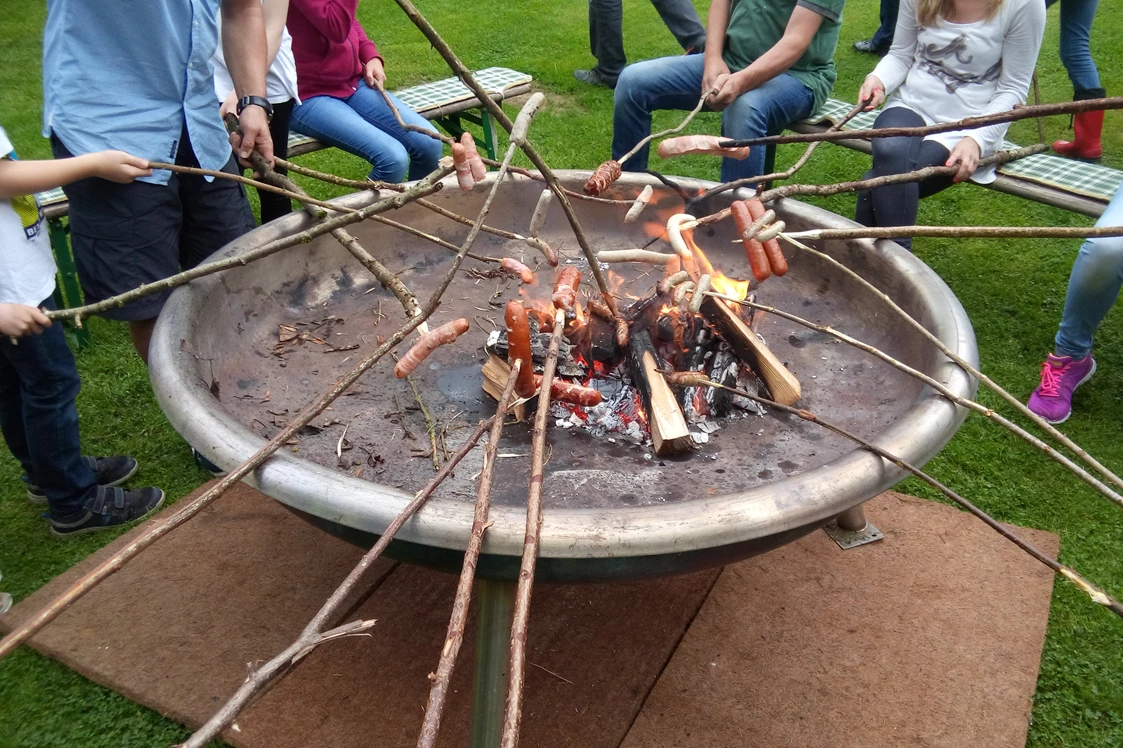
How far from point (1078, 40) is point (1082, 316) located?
9.42 feet

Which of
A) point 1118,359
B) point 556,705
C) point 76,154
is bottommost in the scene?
point 1118,359

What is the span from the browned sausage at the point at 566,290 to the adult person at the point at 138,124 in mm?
1121

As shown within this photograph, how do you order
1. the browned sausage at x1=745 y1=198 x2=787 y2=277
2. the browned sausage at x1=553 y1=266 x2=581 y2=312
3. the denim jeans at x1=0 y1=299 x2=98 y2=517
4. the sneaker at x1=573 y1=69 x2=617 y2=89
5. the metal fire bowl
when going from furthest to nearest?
the sneaker at x1=573 y1=69 x2=617 y2=89, the denim jeans at x1=0 y1=299 x2=98 y2=517, the browned sausage at x1=553 y1=266 x2=581 y2=312, the browned sausage at x1=745 y1=198 x2=787 y2=277, the metal fire bowl

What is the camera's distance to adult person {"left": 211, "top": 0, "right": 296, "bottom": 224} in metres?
3.01

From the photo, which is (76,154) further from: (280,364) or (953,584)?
(953,584)

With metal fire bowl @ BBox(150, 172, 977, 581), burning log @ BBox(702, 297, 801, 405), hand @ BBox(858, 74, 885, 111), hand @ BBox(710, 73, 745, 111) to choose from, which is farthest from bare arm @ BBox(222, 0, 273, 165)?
hand @ BBox(858, 74, 885, 111)

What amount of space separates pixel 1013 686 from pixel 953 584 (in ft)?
1.22

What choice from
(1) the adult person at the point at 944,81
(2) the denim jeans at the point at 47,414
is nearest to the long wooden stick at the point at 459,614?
(2) the denim jeans at the point at 47,414

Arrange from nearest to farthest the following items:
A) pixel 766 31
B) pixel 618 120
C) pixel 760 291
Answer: pixel 760 291, pixel 766 31, pixel 618 120

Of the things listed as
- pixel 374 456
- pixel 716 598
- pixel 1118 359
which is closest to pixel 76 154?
pixel 374 456

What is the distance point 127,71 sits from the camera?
7.63 ft

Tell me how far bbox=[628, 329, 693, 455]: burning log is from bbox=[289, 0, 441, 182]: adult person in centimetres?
213

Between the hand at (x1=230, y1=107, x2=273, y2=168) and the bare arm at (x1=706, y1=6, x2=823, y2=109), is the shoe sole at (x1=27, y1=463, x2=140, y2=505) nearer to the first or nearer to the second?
the hand at (x1=230, y1=107, x2=273, y2=168)

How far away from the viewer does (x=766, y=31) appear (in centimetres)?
385
